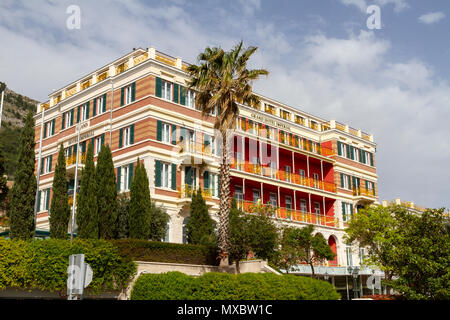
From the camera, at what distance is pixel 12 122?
112 metres

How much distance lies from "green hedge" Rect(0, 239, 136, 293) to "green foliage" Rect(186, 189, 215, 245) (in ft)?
27.5

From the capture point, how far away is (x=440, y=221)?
94.4 ft

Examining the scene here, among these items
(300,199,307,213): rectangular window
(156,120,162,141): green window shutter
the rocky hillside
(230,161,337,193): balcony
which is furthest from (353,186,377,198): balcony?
the rocky hillside

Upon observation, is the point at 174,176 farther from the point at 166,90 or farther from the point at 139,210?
the point at 166,90

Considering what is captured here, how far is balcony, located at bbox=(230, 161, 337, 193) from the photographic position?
3981 centimetres

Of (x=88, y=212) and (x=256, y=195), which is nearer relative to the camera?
(x=88, y=212)

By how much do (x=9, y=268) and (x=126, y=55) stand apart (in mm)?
20256

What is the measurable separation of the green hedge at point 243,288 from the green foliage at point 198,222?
932cm

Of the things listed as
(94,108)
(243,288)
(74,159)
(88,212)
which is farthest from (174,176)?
(243,288)

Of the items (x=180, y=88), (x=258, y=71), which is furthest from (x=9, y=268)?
(x=180, y=88)

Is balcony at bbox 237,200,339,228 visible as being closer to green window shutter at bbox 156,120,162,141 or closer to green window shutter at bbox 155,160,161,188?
green window shutter at bbox 155,160,161,188

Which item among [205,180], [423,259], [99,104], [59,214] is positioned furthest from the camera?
[99,104]

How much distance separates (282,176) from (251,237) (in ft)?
50.5
